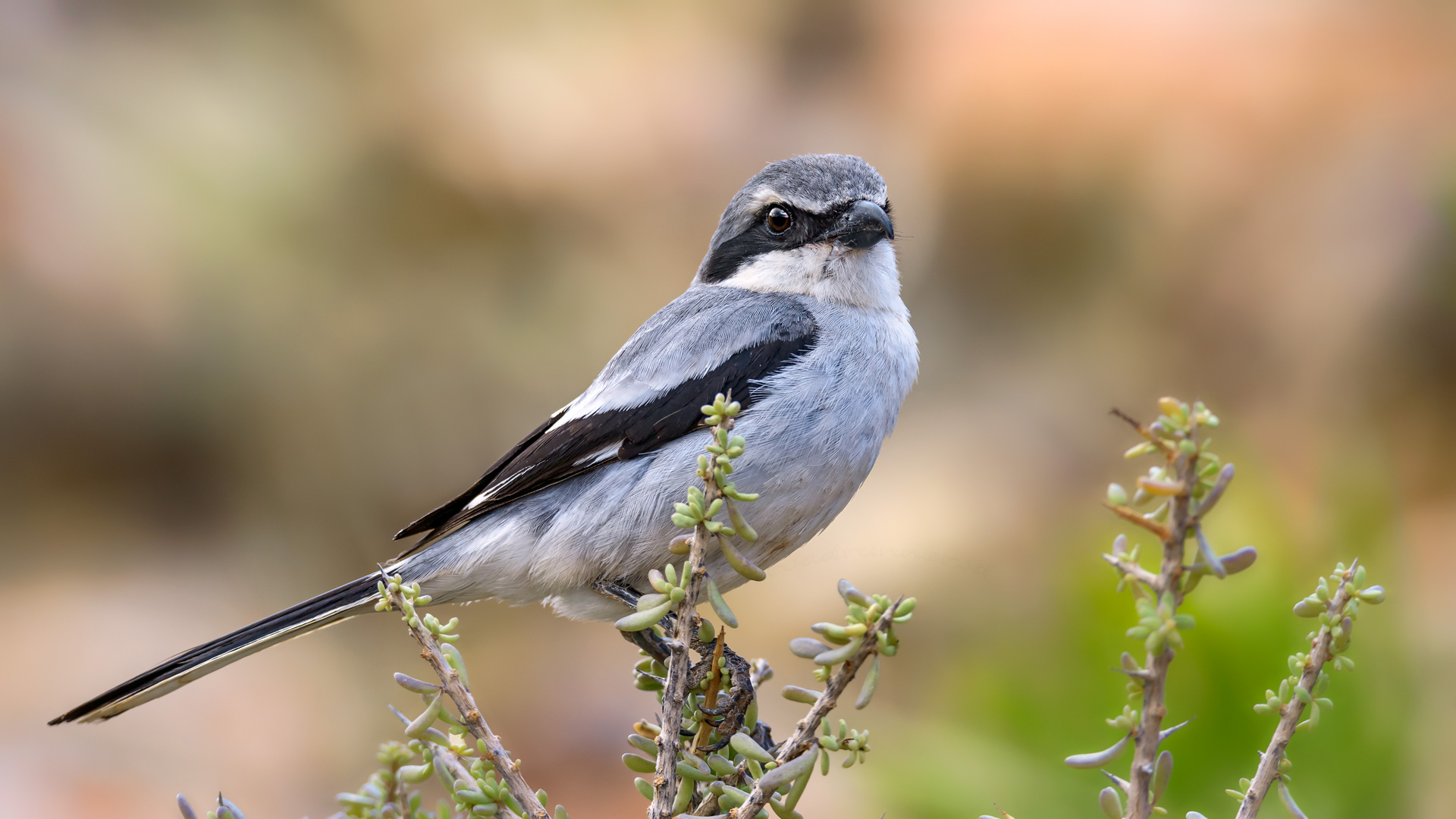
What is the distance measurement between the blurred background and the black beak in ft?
6.39

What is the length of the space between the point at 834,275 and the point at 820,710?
1514 mm

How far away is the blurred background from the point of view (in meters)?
4.85

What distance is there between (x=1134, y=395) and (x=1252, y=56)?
6.89 feet

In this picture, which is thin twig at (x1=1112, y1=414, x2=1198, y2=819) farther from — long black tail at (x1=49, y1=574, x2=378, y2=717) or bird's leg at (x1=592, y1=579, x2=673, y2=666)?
long black tail at (x1=49, y1=574, x2=378, y2=717)

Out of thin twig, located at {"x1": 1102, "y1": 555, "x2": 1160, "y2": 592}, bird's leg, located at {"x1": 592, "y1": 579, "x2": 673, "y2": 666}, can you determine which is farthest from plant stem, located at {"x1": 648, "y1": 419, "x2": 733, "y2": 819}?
bird's leg, located at {"x1": 592, "y1": 579, "x2": 673, "y2": 666}

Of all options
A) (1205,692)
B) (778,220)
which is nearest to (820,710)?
(778,220)

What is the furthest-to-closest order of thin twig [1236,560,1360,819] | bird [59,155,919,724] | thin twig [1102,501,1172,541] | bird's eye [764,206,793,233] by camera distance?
bird's eye [764,206,793,233], bird [59,155,919,724], thin twig [1236,560,1360,819], thin twig [1102,501,1172,541]

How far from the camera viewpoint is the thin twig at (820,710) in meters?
1.04

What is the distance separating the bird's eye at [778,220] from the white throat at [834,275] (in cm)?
6

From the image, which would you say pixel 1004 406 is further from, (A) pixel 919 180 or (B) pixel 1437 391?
(B) pixel 1437 391

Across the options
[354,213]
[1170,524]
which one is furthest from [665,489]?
[354,213]

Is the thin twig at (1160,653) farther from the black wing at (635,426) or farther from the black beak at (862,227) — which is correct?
the black beak at (862,227)

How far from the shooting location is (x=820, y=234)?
8.21 feet

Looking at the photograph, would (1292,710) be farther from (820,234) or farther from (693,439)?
(820,234)
